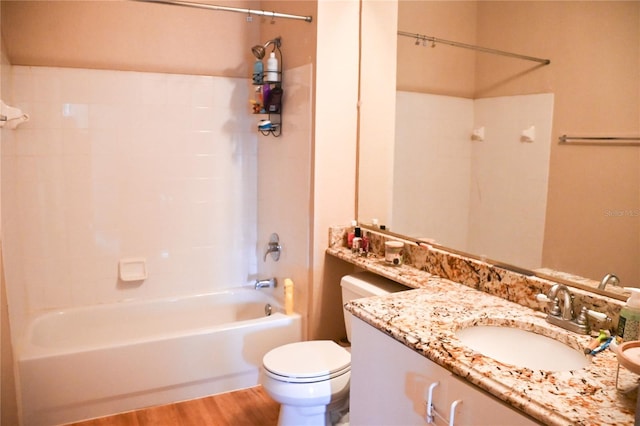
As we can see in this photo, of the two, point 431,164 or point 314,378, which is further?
point 431,164

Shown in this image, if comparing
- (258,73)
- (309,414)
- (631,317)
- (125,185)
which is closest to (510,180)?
(631,317)

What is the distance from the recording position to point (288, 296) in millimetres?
2725

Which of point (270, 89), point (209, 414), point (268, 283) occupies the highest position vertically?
point (270, 89)

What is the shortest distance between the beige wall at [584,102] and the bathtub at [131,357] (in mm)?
1558

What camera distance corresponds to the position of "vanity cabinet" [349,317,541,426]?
1.14 metres

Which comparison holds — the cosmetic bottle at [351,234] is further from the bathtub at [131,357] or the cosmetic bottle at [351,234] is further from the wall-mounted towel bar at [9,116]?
the wall-mounted towel bar at [9,116]

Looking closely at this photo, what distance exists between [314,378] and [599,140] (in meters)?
1.39

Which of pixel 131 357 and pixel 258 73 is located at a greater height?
pixel 258 73

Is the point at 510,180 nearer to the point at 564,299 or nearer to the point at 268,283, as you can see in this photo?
the point at 564,299

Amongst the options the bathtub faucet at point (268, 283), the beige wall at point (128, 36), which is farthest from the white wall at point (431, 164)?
the beige wall at point (128, 36)

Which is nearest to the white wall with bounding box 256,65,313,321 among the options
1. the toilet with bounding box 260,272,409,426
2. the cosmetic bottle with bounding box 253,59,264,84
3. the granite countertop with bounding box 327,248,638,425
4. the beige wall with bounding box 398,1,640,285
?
the cosmetic bottle with bounding box 253,59,264,84

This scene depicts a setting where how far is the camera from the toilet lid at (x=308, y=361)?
6.46ft

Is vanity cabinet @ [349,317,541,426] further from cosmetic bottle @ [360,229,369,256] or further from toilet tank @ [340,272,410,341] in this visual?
cosmetic bottle @ [360,229,369,256]

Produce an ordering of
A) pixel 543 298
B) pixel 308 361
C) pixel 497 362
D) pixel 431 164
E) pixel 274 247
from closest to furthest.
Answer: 1. pixel 497 362
2. pixel 543 298
3. pixel 308 361
4. pixel 431 164
5. pixel 274 247
